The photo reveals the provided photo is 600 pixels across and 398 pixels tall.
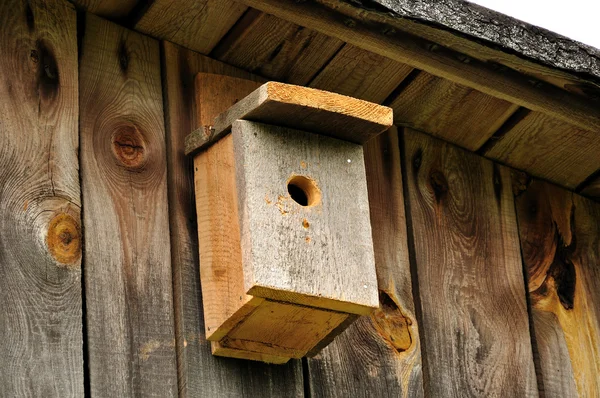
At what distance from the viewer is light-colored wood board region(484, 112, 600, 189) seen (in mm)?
3113

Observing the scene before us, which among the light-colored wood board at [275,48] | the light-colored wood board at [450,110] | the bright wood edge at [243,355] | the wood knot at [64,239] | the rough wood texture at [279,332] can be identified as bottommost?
the bright wood edge at [243,355]

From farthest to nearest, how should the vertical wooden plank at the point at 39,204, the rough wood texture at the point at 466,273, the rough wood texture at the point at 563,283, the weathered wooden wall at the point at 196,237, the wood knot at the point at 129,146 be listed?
the rough wood texture at the point at 563,283, the rough wood texture at the point at 466,273, the wood knot at the point at 129,146, the weathered wooden wall at the point at 196,237, the vertical wooden plank at the point at 39,204

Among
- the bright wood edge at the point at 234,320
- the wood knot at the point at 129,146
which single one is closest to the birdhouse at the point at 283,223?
the bright wood edge at the point at 234,320

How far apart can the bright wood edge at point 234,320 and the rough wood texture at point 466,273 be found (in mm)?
510

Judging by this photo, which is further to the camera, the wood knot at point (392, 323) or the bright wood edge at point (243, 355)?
the wood knot at point (392, 323)

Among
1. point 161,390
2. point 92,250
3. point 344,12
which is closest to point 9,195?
point 92,250

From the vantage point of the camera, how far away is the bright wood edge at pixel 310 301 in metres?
2.45

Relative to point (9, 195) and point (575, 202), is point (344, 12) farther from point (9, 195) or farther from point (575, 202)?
point (575, 202)

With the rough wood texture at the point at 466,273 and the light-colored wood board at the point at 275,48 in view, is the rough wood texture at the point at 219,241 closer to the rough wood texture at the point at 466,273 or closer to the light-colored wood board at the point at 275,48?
the light-colored wood board at the point at 275,48

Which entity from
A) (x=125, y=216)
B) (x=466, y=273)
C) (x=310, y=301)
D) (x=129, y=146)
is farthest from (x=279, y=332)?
(x=466, y=273)

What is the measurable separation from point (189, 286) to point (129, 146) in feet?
0.99

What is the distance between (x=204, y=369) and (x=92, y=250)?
298 millimetres

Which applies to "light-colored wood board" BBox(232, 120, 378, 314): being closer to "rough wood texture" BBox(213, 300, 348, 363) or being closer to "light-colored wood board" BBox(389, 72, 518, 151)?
"rough wood texture" BBox(213, 300, 348, 363)

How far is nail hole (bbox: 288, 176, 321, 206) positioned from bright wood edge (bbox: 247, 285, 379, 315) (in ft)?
0.67
